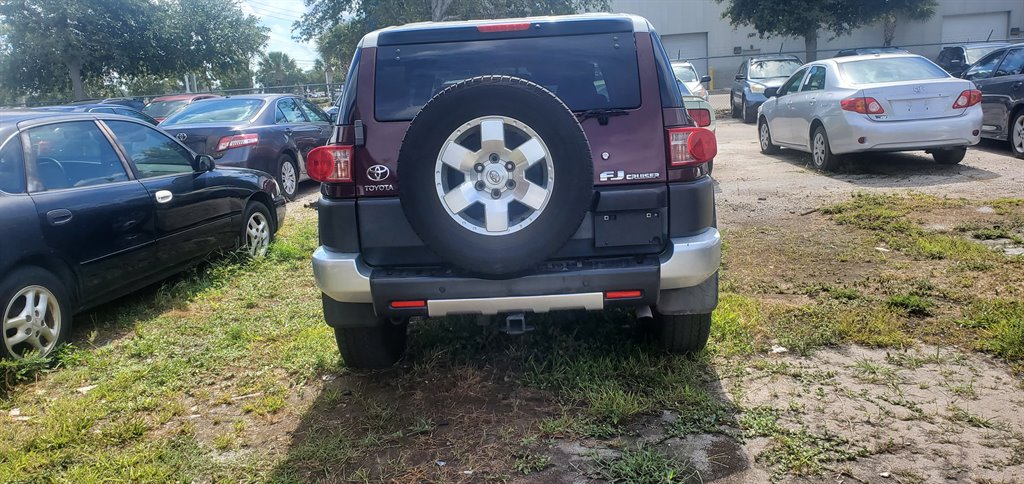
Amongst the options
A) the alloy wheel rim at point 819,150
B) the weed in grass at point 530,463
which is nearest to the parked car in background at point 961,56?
the alloy wheel rim at point 819,150

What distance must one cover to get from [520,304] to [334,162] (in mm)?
1052

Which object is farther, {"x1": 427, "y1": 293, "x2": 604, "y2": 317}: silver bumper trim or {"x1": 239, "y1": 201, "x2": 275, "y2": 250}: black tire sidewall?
{"x1": 239, "y1": 201, "x2": 275, "y2": 250}: black tire sidewall

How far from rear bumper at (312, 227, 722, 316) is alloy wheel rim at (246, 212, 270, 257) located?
371 centimetres

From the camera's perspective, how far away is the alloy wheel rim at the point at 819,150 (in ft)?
33.4

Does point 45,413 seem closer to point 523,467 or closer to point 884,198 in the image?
point 523,467

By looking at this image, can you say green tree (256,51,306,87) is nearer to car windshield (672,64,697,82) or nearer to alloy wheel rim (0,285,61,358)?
car windshield (672,64,697,82)

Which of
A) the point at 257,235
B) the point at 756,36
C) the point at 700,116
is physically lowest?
the point at 257,235

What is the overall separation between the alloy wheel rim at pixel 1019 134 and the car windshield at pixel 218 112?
982cm

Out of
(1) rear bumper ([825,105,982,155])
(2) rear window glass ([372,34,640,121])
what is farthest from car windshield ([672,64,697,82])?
(2) rear window glass ([372,34,640,121])

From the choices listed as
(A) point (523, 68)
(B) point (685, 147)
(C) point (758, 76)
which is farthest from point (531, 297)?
(C) point (758, 76)

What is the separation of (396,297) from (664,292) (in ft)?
4.00

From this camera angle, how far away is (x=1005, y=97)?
1038cm

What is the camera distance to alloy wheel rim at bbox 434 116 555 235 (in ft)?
10.6

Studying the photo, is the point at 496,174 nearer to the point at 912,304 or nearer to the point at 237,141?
the point at 912,304
